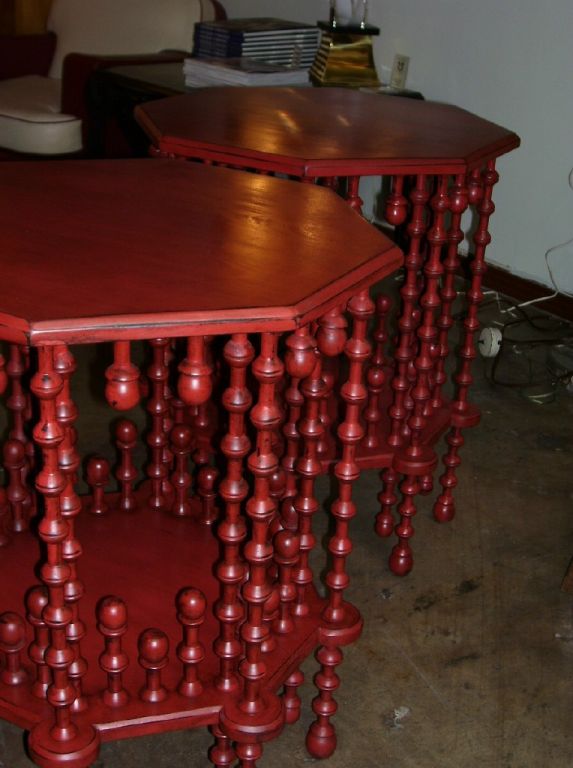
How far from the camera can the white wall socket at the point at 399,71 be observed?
388 cm

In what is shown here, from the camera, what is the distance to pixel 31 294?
4.00 ft

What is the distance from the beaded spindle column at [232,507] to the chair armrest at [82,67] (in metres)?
2.64

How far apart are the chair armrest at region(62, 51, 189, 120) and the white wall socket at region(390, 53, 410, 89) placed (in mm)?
A: 768

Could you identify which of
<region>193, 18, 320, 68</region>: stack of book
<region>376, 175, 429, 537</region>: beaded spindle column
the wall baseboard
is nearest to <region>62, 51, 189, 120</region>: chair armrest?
<region>193, 18, 320, 68</region>: stack of book

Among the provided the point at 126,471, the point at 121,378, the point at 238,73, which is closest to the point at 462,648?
the point at 126,471

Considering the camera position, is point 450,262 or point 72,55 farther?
point 72,55

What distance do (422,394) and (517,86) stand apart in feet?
5.93

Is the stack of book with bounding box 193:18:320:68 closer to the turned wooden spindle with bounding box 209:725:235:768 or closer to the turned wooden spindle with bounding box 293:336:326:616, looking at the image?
the turned wooden spindle with bounding box 293:336:326:616

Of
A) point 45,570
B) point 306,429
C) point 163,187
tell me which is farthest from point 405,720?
point 163,187

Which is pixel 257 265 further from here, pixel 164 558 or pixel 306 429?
pixel 164 558

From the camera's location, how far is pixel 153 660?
4.69 ft

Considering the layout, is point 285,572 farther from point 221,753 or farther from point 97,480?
point 97,480

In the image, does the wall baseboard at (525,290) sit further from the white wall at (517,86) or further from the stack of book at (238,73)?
the stack of book at (238,73)

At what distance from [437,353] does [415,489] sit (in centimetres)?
28
